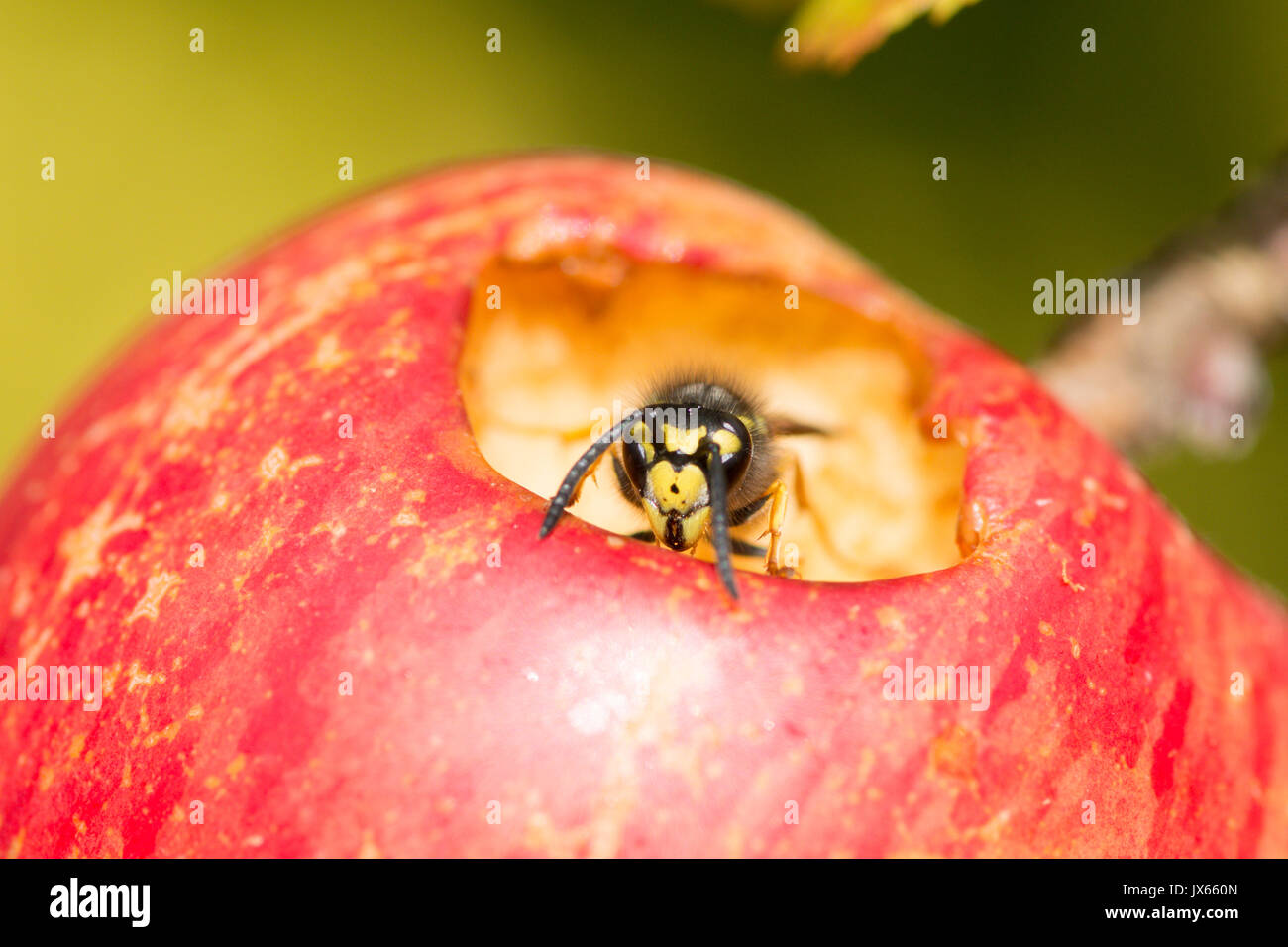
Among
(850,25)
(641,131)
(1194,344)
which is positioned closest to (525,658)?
(850,25)

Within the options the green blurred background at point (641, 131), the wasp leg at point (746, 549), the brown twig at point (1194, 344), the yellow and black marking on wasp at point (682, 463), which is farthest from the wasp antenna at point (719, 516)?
the green blurred background at point (641, 131)

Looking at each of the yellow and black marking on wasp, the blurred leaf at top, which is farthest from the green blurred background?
the yellow and black marking on wasp

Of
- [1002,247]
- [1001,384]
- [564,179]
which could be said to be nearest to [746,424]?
[1001,384]

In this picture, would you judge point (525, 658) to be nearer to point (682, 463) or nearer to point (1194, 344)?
point (682, 463)

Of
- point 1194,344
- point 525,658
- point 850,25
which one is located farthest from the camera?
point 1194,344

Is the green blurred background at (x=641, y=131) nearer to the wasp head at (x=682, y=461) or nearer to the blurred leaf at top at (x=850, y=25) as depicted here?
the blurred leaf at top at (x=850, y=25)
